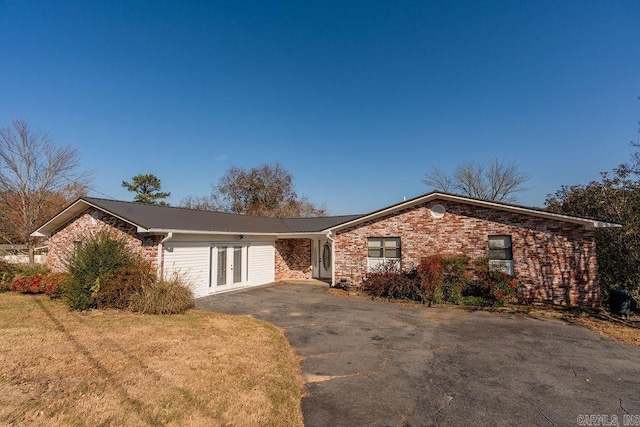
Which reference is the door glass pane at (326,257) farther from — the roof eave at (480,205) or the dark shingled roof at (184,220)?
the roof eave at (480,205)

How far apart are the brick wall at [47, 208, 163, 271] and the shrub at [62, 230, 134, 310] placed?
0.61 meters

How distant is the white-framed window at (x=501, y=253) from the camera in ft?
38.4

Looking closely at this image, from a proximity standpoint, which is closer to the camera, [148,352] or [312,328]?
[148,352]

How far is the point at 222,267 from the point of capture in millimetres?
14250

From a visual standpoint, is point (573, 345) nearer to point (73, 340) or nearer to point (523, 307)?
Result: point (523, 307)

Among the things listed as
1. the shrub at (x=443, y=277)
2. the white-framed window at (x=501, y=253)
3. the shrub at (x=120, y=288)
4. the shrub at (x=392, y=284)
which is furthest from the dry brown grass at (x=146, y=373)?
the white-framed window at (x=501, y=253)

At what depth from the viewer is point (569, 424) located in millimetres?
3975

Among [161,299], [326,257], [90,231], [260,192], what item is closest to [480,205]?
[326,257]

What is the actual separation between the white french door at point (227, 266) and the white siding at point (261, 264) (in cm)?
47

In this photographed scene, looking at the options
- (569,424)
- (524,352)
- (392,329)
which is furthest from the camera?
(392,329)

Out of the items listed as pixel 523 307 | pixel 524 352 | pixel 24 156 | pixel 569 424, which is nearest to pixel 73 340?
pixel 569 424

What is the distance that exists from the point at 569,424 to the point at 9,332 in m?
11.2

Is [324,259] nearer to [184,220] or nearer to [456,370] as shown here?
[184,220]

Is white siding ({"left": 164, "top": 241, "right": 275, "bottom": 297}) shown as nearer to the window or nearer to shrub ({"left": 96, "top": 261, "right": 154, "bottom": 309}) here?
shrub ({"left": 96, "top": 261, "right": 154, "bottom": 309})
